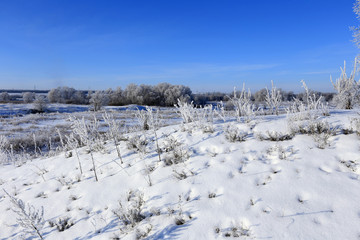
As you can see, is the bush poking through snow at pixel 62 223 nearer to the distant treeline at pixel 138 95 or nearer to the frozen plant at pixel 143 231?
the frozen plant at pixel 143 231

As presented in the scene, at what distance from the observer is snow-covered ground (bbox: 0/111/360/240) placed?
237cm

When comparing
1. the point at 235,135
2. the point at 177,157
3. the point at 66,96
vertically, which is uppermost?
the point at 66,96

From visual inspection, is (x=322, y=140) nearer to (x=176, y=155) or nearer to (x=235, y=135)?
(x=235, y=135)

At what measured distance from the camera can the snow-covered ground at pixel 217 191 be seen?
237 cm

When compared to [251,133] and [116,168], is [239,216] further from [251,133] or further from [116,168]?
[116,168]

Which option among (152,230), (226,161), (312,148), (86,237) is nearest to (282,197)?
(226,161)

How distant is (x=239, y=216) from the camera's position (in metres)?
2.51

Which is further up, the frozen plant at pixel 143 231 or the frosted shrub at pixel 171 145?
the frosted shrub at pixel 171 145

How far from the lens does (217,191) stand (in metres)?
3.01

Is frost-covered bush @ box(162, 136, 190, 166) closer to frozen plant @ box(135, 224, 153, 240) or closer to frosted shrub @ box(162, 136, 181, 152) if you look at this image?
frosted shrub @ box(162, 136, 181, 152)

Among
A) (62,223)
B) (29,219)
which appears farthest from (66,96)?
(29,219)

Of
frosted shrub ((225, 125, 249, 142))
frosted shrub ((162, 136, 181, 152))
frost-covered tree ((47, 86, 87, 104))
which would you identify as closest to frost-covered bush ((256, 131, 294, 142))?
frosted shrub ((225, 125, 249, 142))

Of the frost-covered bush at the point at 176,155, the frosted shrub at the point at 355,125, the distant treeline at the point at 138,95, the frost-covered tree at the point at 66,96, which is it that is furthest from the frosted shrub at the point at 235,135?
the frost-covered tree at the point at 66,96

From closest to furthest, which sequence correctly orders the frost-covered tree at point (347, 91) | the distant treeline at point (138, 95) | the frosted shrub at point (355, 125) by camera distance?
the frosted shrub at point (355, 125), the frost-covered tree at point (347, 91), the distant treeline at point (138, 95)
